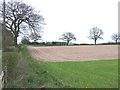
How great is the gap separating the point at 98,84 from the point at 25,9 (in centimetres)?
1010

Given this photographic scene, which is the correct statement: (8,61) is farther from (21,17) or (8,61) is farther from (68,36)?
(68,36)

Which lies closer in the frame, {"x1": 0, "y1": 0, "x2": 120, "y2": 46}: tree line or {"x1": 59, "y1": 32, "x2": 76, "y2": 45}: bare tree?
{"x1": 0, "y1": 0, "x2": 120, "y2": 46}: tree line

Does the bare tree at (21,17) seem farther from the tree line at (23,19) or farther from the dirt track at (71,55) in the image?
the dirt track at (71,55)

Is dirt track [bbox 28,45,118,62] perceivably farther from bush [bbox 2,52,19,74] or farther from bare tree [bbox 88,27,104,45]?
bare tree [bbox 88,27,104,45]

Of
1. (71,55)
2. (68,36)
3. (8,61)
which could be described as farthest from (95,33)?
(8,61)

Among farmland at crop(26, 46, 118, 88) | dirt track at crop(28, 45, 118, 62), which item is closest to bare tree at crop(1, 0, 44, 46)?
dirt track at crop(28, 45, 118, 62)

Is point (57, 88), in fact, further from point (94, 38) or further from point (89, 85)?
point (94, 38)

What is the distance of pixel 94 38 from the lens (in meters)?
37.9

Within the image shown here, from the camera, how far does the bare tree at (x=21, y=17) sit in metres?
10.1

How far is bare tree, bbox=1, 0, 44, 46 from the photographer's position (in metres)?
10.1

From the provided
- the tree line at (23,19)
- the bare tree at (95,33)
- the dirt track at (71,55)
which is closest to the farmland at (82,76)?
the dirt track at (71,55)

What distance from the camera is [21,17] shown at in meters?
10.8

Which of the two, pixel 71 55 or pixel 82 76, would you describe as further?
pixel 71 55

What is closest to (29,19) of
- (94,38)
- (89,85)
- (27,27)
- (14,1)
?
(27,27)
